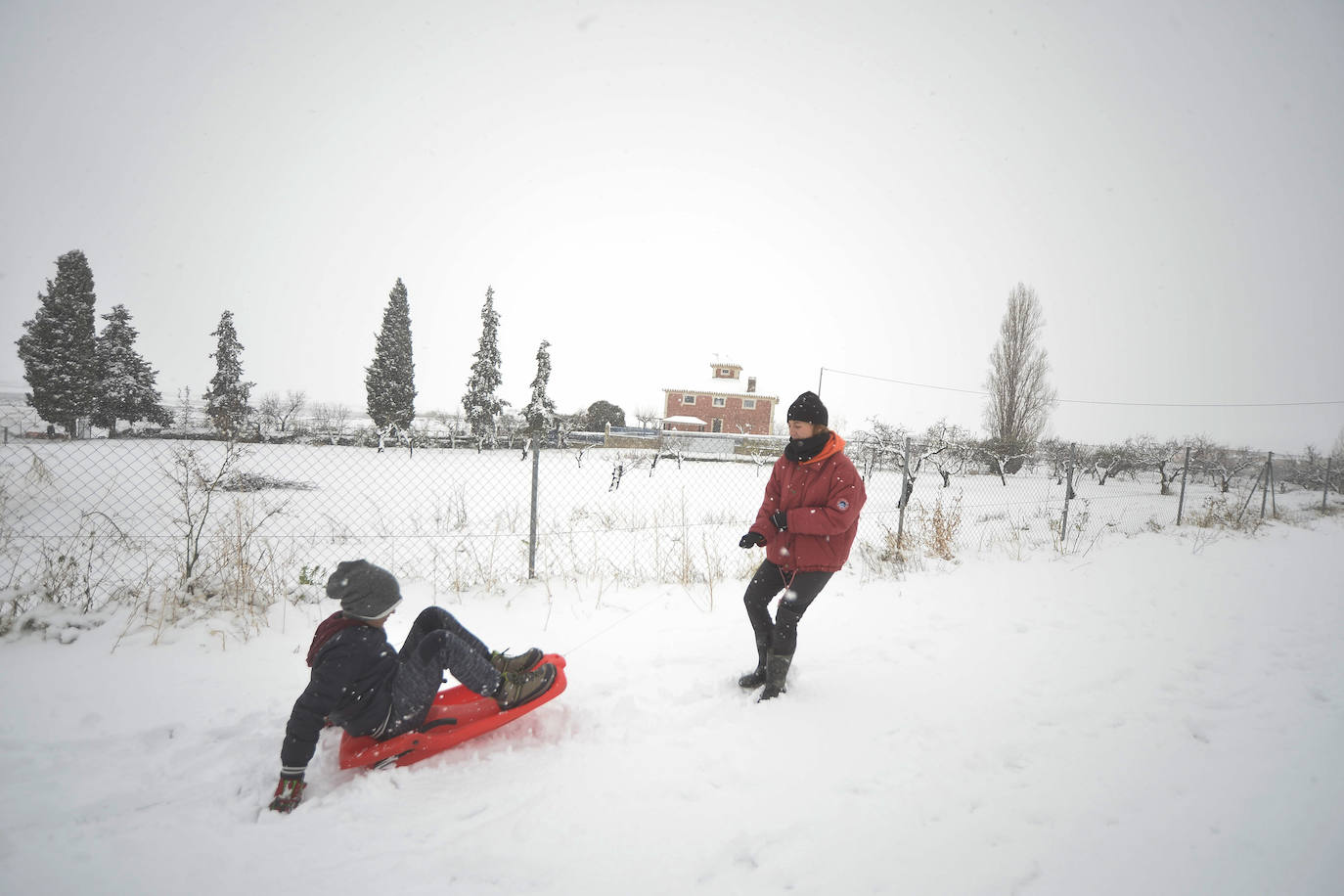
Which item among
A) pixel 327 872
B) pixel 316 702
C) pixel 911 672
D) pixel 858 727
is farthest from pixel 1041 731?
pixel 316 702

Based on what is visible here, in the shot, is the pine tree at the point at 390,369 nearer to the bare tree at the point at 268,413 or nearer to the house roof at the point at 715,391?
the bare tree at the point at 268,413

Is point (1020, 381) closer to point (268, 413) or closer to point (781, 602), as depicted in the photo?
point (781, 602)

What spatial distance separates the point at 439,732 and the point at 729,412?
3948 cm

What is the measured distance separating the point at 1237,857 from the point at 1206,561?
692 centimetres

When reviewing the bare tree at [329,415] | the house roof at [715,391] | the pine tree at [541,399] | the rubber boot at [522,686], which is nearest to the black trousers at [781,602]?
the rubber boot at [522,686]

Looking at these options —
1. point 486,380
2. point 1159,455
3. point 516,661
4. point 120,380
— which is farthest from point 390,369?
point 1159,455

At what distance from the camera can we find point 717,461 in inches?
966

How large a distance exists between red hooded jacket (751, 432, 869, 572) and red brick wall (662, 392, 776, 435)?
37869 millimetres

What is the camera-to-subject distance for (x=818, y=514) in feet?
8.95

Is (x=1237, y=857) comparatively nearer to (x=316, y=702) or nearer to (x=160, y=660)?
(x=316, y=702)

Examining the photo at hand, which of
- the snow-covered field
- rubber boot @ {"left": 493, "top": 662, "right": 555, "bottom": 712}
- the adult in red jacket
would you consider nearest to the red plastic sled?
rubber boot @ {"left": 493, "top": 662, "right": 555, "bottom": 712}

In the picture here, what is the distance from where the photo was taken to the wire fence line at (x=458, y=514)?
3934 millimetres

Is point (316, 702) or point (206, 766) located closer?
point (316, 702)


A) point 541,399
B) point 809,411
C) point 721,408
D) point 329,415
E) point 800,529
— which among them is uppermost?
point 721,408
